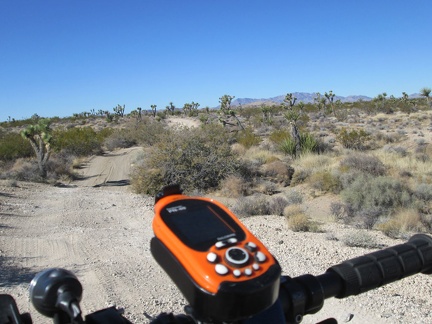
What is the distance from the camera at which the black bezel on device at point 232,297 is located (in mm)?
976

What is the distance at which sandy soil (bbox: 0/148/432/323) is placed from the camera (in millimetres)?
5180

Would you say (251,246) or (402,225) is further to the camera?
(402,225)

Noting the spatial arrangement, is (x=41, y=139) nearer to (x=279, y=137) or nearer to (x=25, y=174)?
(x=25, y=174)

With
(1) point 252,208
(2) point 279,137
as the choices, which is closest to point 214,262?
(1) point 252,208

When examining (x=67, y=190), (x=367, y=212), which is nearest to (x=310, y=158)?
(x=367, y=212)

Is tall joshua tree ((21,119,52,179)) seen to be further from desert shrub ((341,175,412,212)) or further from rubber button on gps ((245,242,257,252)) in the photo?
rubber button on gps ((245,242,257,252))

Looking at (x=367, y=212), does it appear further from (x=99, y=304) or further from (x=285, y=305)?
(x=285, y=305)

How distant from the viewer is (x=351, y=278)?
1496mm

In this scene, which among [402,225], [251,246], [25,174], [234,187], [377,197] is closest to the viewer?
[251,246]

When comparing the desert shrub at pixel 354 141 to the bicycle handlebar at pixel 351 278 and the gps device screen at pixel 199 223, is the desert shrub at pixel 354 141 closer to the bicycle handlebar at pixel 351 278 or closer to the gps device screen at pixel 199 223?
the bicycle handlebar at pixel 351 278

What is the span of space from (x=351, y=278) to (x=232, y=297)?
26.9 inches

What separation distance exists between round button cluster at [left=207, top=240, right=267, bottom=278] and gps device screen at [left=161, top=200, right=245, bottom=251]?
46mm

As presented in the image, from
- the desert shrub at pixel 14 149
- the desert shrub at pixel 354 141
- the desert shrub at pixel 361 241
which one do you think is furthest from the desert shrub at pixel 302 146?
the desert shrub at pixel 14 149

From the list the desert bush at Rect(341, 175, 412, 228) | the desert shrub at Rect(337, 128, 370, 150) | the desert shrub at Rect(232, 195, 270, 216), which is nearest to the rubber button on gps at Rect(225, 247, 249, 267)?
the desert shrub at Rect(232, 195, 270, 216)
